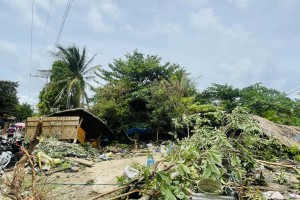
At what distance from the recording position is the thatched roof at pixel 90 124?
1473cm

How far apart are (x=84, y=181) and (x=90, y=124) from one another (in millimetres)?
8840

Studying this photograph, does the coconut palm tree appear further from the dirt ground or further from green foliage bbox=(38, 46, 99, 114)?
the dirt ground

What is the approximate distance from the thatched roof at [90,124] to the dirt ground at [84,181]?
5217 millimetres

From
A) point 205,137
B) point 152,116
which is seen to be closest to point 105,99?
point 152,116

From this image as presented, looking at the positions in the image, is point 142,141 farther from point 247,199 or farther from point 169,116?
point 247,199

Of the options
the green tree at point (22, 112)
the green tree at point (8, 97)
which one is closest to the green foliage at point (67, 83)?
the green tree at point (8, 97)

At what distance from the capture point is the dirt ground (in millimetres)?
6094

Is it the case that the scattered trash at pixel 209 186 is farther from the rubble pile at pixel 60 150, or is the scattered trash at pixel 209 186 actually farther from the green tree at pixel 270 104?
the green tree at pixel 270 104

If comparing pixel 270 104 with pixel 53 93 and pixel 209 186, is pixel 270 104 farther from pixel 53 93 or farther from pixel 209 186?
pixel 53 93

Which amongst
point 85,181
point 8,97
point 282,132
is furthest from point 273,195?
point 8,97

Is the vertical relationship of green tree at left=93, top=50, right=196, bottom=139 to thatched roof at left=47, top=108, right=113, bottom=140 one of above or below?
above

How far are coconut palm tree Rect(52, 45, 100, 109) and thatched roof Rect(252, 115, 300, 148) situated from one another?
48.4 feet

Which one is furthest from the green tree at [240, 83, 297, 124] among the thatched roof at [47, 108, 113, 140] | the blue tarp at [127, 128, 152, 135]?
the thatched roof at [47, 108, 113, 140]

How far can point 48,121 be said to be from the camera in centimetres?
1331
